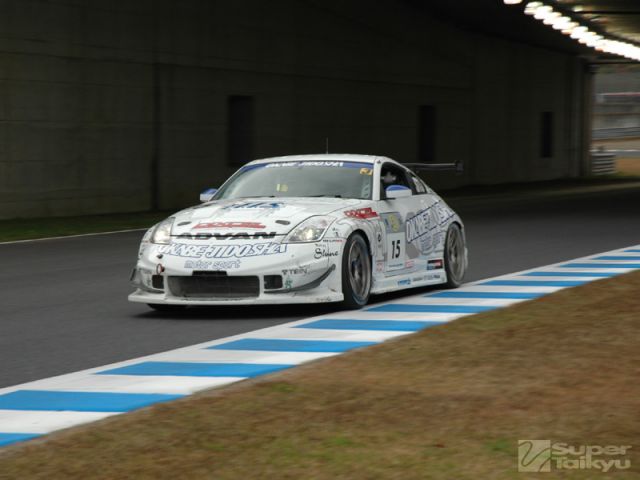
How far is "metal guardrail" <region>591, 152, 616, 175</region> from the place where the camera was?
57.5 metres

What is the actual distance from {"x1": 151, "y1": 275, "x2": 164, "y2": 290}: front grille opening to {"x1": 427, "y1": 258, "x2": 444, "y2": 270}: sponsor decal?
9.20 feet

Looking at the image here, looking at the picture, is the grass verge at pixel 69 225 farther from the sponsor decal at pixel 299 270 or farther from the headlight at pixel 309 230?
the sponsor decal at pixel 299 270

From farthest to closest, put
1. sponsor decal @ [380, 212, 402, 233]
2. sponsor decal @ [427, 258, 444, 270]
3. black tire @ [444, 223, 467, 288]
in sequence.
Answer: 1. black tire @ [444, 223, 467, 288]
2. sponsor decal @ [427, 258, 444, 270]
3. sponsor decal @ [380, 212, 402, 233]

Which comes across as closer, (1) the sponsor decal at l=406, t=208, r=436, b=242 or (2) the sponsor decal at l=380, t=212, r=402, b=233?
(2) the sponsor decal at l=380, t=212, r=402, b=233

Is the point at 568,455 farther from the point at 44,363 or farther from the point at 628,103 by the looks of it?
the point at 628,103

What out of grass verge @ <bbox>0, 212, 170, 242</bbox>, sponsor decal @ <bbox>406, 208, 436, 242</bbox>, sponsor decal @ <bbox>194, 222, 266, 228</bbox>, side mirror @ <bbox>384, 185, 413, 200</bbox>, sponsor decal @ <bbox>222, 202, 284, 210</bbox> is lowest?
grass verge @ <bbox>0, 212, 170, 242</bbox>

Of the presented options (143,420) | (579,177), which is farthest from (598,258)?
(579,177)

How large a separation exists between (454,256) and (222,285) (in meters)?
3.21

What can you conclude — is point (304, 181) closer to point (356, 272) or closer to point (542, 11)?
point (356, 272)

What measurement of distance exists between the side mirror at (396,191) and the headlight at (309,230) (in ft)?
3.47

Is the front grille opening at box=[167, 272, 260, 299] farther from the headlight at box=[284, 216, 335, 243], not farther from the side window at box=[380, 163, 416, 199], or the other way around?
the side window at box=[380, 163, 416, 199]

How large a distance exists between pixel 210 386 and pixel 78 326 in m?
3.12

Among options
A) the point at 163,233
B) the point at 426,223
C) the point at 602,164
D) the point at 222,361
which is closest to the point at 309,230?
the point at 163,233

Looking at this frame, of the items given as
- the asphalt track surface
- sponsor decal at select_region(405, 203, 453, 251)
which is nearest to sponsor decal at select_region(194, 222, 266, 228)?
the asphalt track surface
